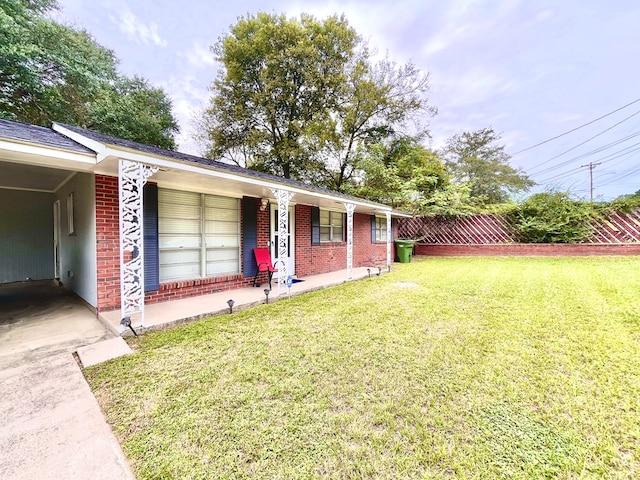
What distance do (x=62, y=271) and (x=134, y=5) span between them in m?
12.9

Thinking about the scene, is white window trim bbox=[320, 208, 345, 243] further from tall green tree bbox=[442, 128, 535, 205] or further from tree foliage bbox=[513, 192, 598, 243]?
tall green tree bbox=[442, 128, 535, 205]

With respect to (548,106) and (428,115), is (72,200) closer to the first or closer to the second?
(428,115)

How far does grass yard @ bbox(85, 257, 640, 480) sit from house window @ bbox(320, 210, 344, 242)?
4664 mm

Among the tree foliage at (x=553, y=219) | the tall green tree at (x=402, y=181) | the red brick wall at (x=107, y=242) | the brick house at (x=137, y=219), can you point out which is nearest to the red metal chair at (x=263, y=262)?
the brick house at (x=137, y=219)

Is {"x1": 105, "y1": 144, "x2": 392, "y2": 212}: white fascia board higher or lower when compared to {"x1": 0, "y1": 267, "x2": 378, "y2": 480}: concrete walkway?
higher

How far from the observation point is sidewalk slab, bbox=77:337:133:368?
114 inches

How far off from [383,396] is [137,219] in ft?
13.3

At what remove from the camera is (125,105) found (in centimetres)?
1230

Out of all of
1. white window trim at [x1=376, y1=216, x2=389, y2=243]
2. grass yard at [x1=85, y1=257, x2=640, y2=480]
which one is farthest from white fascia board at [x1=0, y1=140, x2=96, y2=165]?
white window trim at [x1=376, y1=216, x2=389, y2=243]

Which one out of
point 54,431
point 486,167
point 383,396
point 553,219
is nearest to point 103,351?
point 54,431

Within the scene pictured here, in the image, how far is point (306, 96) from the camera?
16094mm

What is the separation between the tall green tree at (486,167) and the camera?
2397 cm

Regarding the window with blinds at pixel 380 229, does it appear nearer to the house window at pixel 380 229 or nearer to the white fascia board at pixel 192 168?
the house window at pixel 380 229

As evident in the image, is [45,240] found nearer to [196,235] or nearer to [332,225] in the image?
[196,235]
